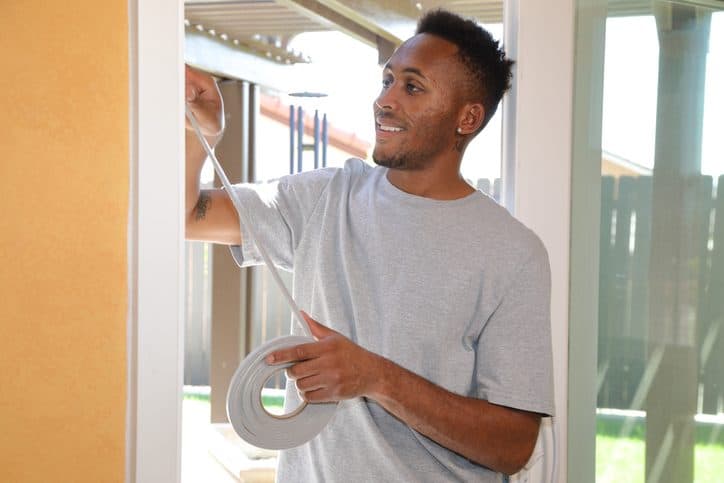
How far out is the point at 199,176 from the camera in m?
1.21

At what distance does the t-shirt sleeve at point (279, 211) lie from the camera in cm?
125

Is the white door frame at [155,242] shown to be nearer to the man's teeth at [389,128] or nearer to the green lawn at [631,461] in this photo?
the man's teeth at [389,128]

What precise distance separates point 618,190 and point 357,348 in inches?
27.0

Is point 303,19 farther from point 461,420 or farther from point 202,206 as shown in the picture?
point 461,420

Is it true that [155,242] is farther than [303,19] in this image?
No

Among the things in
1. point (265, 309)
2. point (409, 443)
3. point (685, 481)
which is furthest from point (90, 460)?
point (265, 309)

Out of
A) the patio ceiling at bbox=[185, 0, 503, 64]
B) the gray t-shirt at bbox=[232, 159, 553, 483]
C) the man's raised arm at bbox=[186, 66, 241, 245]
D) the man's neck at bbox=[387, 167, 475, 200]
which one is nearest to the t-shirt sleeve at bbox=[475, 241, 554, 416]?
the gray t-shirt at bbox=[232, 159, 553, 483]

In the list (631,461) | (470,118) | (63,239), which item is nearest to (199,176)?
(63,239)

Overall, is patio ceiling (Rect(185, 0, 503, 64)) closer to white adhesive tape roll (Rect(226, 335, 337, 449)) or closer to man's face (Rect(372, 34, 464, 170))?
man's face (Rect(372, 34, 464, 170))

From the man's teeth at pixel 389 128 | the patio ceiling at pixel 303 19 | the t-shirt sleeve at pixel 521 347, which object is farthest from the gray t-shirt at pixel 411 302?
the patio ceiling at pixel 303 19

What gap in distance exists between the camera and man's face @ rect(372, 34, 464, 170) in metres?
1.27

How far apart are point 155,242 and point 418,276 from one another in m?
0.40

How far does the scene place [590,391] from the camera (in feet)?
5.07

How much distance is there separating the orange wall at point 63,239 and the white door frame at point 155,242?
0.5 inches
